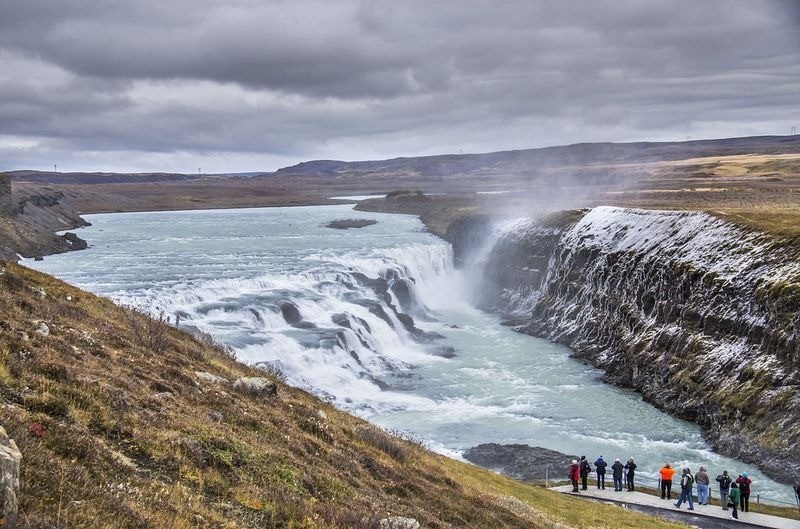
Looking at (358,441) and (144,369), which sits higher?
(144,369)

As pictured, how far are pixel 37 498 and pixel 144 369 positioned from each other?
28.9 ft

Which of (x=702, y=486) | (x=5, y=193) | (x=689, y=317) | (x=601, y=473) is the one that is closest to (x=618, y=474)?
(x=601, y=473)

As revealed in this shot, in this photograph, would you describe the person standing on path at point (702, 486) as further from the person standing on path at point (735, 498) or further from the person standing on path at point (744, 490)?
the person standing on path at point (735, 498)

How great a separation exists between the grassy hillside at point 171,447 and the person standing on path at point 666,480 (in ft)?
17.3

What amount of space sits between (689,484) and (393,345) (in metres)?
30.6

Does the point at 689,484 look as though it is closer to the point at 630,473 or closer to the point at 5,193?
the point at 630,473

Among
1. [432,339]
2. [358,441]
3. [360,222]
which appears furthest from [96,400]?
[360,222]

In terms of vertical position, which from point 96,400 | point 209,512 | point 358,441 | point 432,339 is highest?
point 96,400

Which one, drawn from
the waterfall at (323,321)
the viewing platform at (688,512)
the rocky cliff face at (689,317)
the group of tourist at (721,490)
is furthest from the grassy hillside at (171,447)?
the waterfall at (323,321)

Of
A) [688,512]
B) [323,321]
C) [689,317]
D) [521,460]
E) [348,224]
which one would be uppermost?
[348,224]

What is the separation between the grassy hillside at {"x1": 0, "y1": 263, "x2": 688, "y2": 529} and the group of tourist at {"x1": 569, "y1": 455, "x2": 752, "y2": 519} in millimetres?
4647

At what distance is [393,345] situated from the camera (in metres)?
53.5

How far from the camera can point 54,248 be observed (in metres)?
75.5

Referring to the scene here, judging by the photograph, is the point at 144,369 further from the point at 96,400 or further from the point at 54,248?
the point at 54,248
